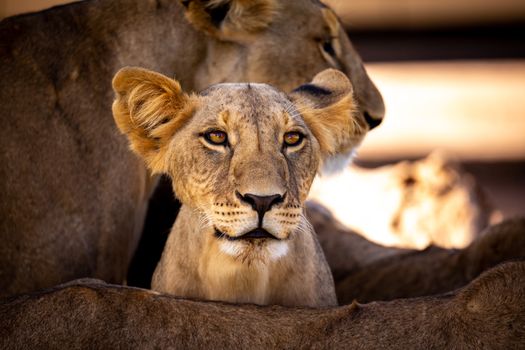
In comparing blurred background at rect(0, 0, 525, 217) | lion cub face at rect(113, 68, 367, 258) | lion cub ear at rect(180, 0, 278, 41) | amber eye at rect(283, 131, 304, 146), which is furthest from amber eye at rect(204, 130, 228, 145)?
blurred background at rect(0, 0, 525, 217)

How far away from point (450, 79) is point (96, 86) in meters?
Result: 7.98

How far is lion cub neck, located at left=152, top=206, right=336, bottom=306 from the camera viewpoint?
4.01 meters

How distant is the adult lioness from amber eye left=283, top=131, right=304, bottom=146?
1.16 meters

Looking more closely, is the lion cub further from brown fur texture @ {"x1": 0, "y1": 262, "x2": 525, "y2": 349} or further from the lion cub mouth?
brown fur texture @ {"x1": 0, "y1": 262, "x2": 525, "y2": 349}

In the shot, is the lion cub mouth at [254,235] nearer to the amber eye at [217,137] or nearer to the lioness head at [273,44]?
the amber eye at [217,137]

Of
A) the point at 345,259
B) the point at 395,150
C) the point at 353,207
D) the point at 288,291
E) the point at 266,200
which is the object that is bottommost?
the point at 395,150

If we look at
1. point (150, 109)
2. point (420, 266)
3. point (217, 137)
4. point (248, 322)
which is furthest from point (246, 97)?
point (420, 266)

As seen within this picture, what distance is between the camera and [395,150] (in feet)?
38.7

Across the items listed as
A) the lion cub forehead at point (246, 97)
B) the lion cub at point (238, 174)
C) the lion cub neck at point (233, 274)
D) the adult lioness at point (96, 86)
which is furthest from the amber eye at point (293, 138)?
the adult lioness at point (96, 86)

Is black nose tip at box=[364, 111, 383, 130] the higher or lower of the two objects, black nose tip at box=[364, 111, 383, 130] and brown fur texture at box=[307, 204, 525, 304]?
the higher

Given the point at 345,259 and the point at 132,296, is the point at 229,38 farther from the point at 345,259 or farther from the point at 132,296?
the point at 132,296

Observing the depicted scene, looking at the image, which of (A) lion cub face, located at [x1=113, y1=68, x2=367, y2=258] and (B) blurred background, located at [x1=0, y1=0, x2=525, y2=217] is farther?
(B) blurred background, located at [x1=0, y1=0, x2=525, y2=217]

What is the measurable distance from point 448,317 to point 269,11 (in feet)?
6.98

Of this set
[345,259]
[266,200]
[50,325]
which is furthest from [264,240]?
[345,259]
